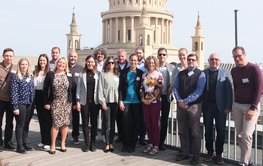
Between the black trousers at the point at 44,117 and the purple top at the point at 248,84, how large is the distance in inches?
148

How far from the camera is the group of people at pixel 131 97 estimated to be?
638cm

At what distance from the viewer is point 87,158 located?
21.9ft

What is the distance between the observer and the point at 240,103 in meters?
6.09

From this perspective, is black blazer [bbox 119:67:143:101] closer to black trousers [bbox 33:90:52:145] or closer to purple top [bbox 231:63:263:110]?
black trousers [bbox 33:90:52:145]

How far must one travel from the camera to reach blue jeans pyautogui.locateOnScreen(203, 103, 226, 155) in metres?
6.41

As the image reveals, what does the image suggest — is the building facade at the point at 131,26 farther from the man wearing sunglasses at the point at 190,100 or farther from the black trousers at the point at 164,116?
the man wearing sunglasses at the point at 190,100

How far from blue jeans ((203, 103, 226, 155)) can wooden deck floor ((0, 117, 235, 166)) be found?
396mm

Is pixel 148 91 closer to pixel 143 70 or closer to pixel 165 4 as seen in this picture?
pixel 143 70

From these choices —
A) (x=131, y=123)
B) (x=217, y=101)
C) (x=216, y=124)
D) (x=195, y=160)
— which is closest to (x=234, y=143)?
(x=216, y=124)

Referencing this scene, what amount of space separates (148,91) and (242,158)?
2145 mm

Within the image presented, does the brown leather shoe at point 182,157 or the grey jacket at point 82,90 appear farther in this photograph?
the grey jacket at point 82,90

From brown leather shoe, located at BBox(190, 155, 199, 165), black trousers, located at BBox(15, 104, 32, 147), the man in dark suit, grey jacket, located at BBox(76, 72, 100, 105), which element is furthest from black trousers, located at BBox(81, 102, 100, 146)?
the man in dark suit

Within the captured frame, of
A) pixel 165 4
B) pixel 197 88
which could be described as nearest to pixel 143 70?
pixel 197 88

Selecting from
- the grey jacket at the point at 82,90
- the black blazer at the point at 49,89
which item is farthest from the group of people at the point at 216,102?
the black blazer at the point at 49,89
